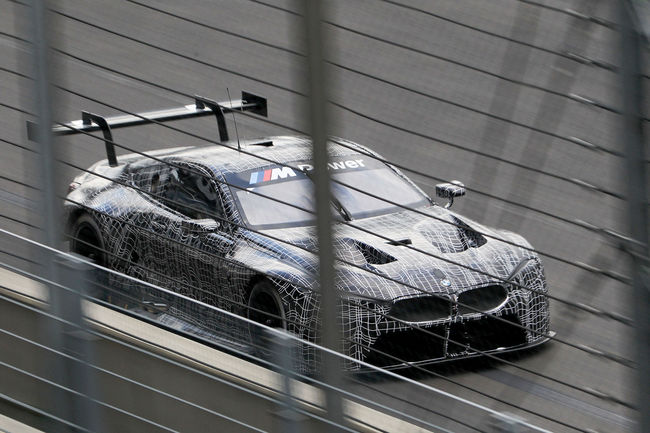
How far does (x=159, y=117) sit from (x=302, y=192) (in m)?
1.51

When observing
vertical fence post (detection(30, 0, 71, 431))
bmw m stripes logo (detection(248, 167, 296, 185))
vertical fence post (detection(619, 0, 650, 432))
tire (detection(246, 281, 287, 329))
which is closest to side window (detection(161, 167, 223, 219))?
bmw m stripes logo (detection(248, 167, 296, 185))

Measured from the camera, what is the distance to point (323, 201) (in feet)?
7.91

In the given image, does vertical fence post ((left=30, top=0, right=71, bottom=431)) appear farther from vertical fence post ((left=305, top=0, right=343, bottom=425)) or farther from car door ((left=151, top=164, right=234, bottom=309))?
car door ((left=151, top=164, right=234, bottom=309))

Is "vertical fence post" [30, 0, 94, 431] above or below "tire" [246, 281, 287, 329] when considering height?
above

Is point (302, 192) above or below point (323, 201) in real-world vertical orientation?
below

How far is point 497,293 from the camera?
634 cm

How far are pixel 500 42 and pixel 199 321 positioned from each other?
1.06m

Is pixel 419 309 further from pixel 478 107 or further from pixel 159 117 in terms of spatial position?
pixel 478 107

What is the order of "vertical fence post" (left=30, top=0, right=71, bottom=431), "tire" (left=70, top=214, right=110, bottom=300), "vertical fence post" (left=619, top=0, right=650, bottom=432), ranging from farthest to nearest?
"tire" (left=70, top=214, right=110, bottom=300) → "vertical fence post" (left=30, top=0, right=71, bottom=431) → "vertical fence post" (left=619, top=0, right=650, bottom=432)

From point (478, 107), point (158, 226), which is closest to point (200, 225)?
point (158, 226)

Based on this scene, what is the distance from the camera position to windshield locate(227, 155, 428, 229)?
6449 millimetres

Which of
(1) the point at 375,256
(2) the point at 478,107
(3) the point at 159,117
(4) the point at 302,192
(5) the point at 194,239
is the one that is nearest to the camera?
(2) the point at 478,107

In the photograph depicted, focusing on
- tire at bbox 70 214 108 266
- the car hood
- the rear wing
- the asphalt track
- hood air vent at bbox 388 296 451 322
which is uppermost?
the asphalt track

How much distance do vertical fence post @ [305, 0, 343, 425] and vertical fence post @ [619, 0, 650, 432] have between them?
2.05 ft
